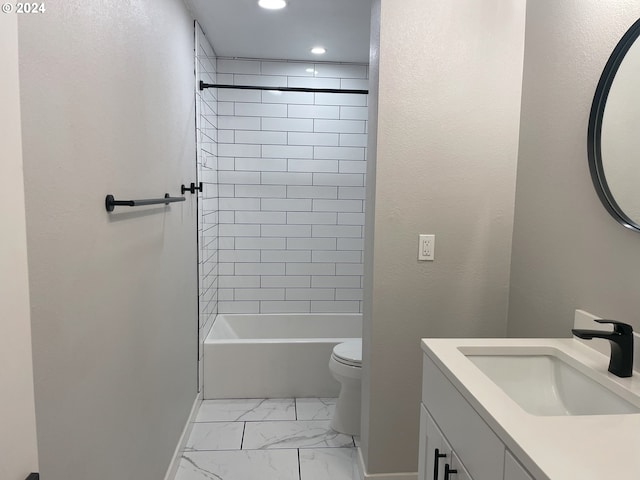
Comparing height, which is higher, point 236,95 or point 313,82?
point 313,82

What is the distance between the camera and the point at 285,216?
12.9ft

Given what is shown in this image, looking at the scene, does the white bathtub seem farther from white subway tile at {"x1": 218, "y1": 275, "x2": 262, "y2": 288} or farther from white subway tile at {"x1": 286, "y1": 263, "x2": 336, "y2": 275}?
white subway tile at {"x1": 286, "y1": 263, "x2": 336, "y2": 275}

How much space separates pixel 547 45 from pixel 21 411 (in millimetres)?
1990

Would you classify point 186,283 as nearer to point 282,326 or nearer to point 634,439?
point 282,326

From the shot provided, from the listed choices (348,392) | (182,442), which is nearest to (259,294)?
(348,392)

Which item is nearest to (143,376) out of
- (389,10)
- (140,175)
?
(140,175)

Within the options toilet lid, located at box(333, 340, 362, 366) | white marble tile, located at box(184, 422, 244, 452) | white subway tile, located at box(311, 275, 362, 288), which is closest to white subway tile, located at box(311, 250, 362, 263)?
white subway tile, located at box(311, 275, 362, 288)

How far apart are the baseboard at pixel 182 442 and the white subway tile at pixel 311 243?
139 cm

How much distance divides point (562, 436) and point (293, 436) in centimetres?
211

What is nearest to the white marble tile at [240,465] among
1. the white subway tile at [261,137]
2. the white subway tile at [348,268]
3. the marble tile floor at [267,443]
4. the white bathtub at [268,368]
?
the marble tile floor at [267,443]

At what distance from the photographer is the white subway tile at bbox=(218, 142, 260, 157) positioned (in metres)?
3.83

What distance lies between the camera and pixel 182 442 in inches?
101

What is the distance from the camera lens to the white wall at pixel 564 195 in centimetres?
142

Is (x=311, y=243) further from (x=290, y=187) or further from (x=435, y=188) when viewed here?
(x=435, y=188)
